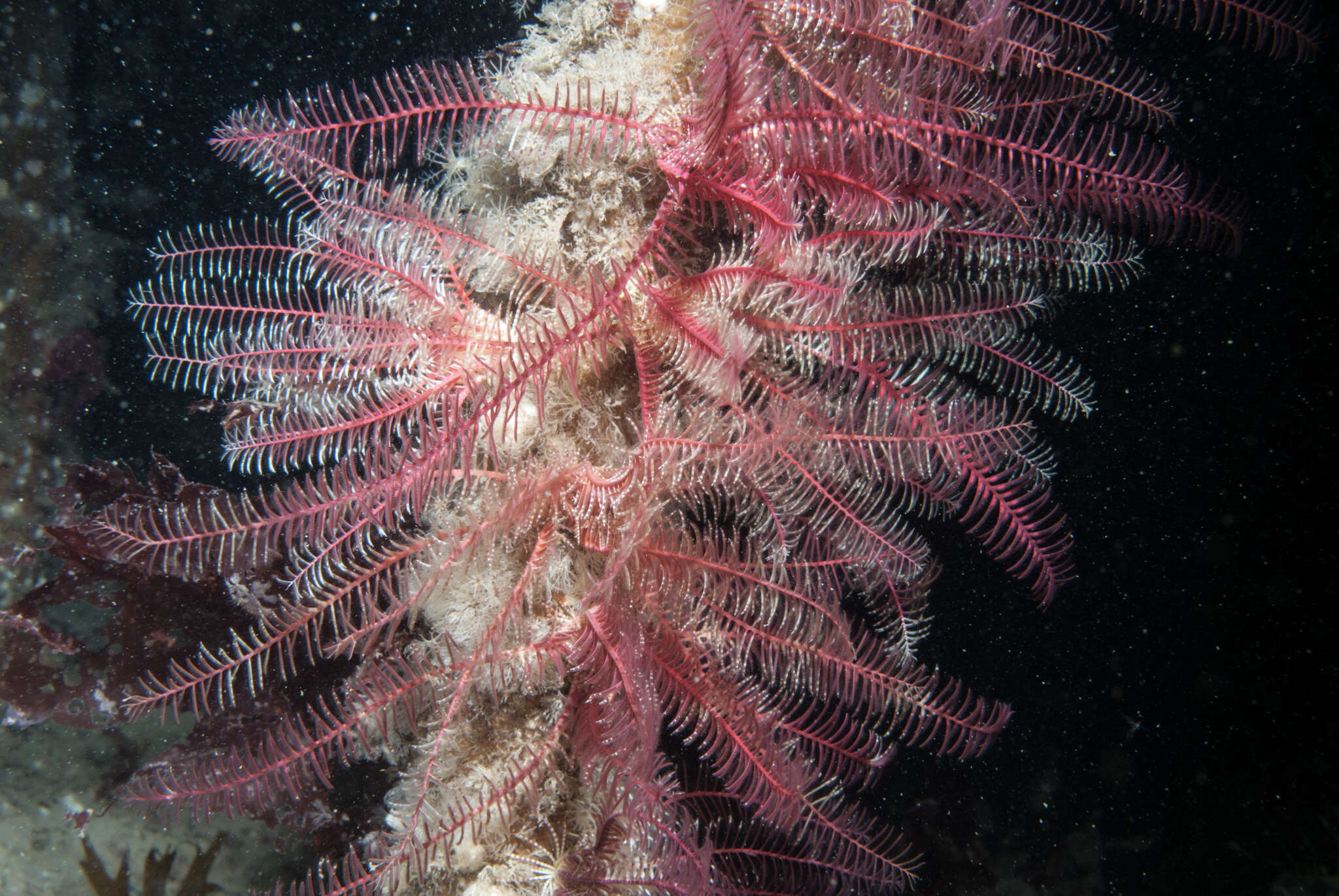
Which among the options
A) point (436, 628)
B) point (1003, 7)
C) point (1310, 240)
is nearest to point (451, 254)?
point (436, 628)

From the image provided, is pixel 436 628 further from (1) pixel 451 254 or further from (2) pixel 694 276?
(2) pixel 694 276

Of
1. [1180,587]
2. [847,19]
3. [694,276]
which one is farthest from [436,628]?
[1180,587]

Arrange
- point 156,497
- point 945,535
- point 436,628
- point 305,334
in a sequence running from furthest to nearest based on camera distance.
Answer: point 945,535
point 156,497
point 436,628
point 305,334

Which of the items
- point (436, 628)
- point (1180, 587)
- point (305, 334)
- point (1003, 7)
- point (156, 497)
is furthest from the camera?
point (1180, 587)

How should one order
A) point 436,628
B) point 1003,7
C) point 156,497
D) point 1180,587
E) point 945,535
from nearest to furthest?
point 1003,7 < point 436,628 < point 156,497 < point 945,535 < point 1180,587

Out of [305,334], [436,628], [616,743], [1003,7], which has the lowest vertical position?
[436,628]

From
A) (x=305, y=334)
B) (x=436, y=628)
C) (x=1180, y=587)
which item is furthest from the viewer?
(x=1180, y=587)

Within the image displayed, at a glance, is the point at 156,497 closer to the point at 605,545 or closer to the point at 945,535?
the point at 605,545

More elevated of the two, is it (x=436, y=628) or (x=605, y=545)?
(x=605, y=545)

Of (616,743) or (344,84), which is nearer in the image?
(616,743)
